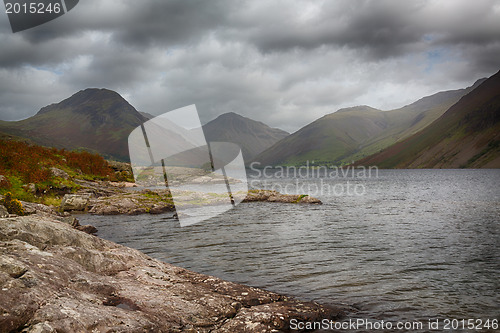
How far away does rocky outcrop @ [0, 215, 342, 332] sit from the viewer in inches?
291

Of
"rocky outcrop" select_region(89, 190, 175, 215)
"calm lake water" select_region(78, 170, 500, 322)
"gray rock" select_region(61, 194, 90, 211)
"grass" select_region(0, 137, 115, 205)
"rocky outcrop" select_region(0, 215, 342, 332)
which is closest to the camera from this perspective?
"rocky outcrop" select_region(0, 215, 342, 332)

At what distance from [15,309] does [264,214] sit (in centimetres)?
3900

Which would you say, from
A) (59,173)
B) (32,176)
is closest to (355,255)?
(32,176)

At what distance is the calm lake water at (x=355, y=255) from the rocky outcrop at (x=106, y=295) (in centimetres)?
359

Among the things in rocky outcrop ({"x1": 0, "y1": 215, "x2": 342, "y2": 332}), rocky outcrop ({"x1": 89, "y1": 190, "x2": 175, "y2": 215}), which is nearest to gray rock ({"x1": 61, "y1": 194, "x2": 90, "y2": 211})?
rocky outcrop ({"x1": 89, "y1": 190, "x2": 175, "y2": 215})

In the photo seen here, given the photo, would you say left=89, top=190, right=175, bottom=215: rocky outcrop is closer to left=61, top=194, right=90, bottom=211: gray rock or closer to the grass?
left=61, top=194, right=90, bottom=211: gray rock

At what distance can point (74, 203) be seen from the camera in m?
42.0

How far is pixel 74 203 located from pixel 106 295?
38.3 metres

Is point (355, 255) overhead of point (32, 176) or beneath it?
beneath

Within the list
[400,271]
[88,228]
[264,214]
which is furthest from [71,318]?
[264,214]

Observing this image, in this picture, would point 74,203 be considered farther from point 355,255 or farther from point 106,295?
point 355,255

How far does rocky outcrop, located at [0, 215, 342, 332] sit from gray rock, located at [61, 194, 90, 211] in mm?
33118

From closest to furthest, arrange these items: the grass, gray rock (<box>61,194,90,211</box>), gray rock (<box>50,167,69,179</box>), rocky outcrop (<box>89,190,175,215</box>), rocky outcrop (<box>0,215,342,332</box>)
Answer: rocky outcrop (<box>0,215,342,332</box>), the grass, gray rock (<box>61,194,90,211</box>), rocky outcrop (<box>89,190,175,215</box>), gray rock (<box>50,167,69,179</box>)

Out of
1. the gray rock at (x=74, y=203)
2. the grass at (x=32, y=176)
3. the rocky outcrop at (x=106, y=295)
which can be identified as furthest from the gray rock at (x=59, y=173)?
the rocky outcrop at (x=106, y=295)
